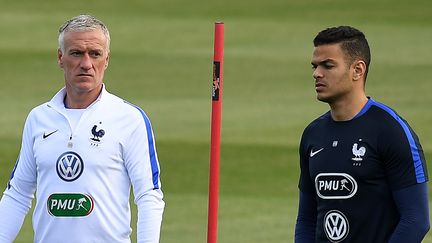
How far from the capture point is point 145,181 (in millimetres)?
6219

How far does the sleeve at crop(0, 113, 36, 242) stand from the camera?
6.47 m

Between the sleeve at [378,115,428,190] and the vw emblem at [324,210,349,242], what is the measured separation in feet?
1.02

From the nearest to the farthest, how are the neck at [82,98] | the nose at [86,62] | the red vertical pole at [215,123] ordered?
the nose at [86,62], the neck at [82,98], the red vertical pole at [215,123]

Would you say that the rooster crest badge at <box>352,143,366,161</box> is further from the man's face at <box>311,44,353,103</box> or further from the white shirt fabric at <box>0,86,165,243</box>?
the white shirt fabric at <box>0,86,165,243</box>

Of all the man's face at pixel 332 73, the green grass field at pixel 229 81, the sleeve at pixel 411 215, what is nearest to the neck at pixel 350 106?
the man's face at pixel 332 73

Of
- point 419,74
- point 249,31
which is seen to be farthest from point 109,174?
point 249,31

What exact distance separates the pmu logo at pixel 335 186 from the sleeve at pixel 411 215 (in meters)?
0.23

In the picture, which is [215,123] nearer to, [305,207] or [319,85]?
[305,207]

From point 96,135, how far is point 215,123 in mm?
1509

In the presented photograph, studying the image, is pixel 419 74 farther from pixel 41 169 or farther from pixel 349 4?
pixel 41 169

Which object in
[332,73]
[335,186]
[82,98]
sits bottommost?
[335,186]

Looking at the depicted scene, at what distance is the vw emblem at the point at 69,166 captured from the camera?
20.6ft

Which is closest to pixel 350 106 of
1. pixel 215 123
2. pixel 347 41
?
pixel 347 41

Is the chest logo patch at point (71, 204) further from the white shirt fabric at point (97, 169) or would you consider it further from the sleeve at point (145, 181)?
the sleeve at point (145, 181)
